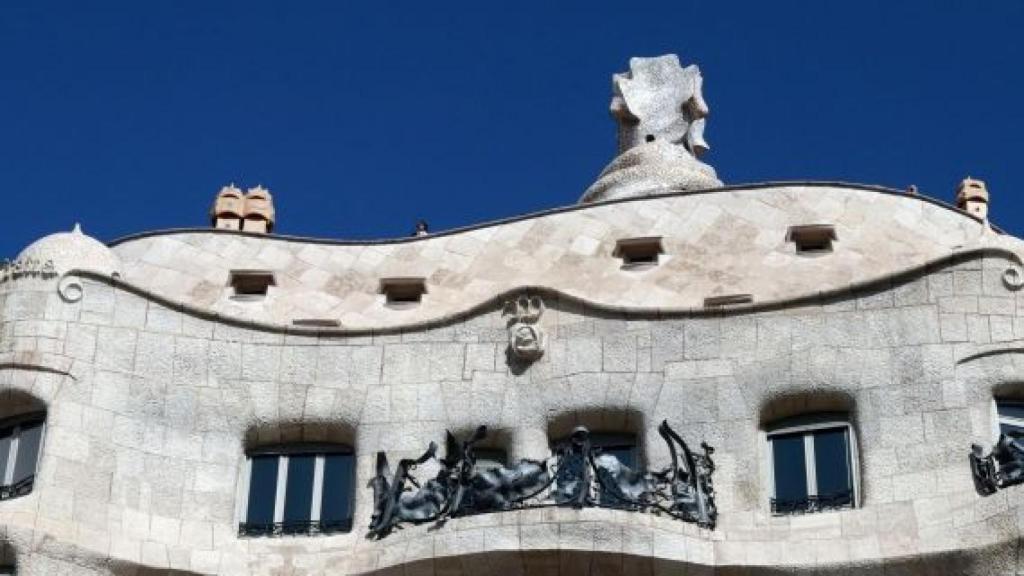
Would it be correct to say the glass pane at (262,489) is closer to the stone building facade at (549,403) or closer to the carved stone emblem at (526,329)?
the stone building facade at (549,403)

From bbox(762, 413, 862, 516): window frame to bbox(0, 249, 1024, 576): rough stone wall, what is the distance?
134 millimetres

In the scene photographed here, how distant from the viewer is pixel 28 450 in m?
29.1

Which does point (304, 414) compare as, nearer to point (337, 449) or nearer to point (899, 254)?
point (337, 449)

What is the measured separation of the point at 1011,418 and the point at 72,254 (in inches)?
430

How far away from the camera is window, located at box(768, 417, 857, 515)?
28312mm

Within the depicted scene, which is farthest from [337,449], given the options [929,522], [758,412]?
[929,522]

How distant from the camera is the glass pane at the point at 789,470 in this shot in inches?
1120

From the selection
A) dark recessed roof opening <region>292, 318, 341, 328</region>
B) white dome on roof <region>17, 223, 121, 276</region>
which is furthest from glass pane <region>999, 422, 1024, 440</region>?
white dome on roof <region>17, 223, 121, 276</region>

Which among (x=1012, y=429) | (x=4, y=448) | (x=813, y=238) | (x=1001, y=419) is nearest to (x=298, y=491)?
(x=4, y=448)

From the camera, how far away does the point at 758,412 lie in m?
28.9

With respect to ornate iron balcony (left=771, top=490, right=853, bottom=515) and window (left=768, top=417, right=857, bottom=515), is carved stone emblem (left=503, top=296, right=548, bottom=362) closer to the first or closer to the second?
window (left=768, top=417, right=857, bottom=515)

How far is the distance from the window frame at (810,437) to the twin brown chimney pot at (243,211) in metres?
8.10

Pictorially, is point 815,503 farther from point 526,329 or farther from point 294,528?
point 294,528

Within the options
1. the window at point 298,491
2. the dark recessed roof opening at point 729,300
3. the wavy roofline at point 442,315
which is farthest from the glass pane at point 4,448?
the dark recessed roof opening at point 729,300
